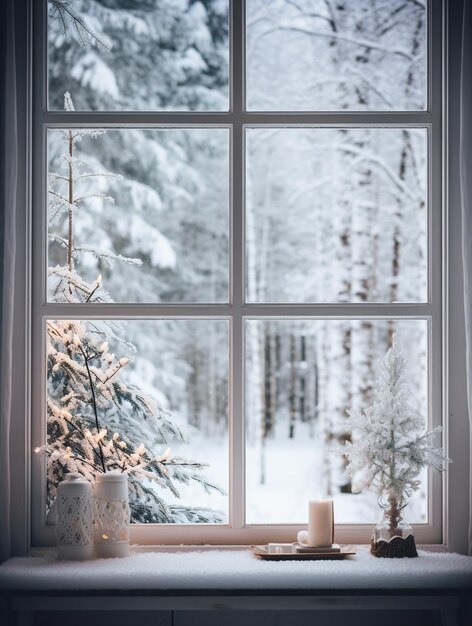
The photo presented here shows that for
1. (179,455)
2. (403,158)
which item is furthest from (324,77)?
(179,455)

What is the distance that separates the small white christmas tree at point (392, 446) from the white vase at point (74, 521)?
771 mm

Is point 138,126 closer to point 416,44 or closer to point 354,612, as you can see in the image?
point 354,612

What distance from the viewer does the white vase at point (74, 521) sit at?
2359 millimetres

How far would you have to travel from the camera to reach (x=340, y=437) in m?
5.70

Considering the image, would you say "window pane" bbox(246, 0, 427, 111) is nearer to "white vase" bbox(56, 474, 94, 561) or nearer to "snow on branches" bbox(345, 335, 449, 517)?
"snow on branches" bbox(345, 335, 449, 517)

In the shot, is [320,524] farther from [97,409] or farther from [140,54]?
[140,54]

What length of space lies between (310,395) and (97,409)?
3385mm

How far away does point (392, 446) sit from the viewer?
95.3 inches

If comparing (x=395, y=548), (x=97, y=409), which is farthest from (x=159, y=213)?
(x=395, y=548)

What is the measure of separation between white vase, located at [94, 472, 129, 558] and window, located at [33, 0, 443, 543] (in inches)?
6.0

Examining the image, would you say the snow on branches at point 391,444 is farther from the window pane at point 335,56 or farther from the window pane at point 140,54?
the window pane at point 335,56

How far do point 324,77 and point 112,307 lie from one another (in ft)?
9.82

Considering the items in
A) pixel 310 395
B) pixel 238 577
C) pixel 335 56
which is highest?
pixel 335 56

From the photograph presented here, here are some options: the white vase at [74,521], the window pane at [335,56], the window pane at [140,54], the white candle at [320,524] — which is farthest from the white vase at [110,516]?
the window pane at [335,56]
